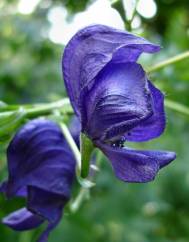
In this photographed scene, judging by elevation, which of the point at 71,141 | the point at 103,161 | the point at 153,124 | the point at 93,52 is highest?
the point at 93,52

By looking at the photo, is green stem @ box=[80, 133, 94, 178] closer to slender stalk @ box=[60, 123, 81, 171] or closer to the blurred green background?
slender stalk @ box=[60, 123, 81, 171]

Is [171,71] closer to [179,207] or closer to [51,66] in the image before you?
[51,66]

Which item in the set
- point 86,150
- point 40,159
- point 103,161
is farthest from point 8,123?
point 103,161

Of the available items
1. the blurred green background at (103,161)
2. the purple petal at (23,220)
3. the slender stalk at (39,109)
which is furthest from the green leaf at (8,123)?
the blurred green background at (103,161)

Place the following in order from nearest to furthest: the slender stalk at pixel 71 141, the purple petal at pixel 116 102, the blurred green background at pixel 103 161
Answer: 1. the purple petal at pixel 116 102
2. the slender stalk at pixel 71 141
3. the blurred green background at pixel 103 161

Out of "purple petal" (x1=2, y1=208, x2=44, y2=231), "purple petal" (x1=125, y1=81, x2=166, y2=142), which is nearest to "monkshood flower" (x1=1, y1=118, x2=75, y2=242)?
"purple petal" (x1=2, y1=208, x2=44, y2=231)

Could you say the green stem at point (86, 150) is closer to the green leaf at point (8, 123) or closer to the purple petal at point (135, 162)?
the purple petal at point (135, 162)

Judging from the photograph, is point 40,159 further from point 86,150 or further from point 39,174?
point 86,150

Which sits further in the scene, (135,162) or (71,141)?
(71,141)
